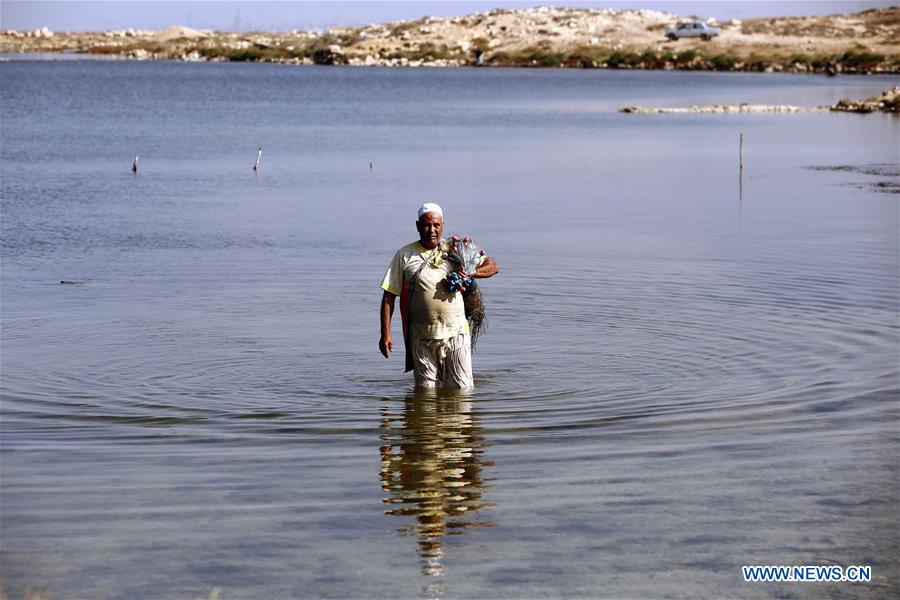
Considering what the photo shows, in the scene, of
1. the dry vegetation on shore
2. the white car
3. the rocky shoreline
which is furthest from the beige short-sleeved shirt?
the white car

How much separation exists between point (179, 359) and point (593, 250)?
997cm

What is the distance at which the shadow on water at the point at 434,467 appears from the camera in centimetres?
805

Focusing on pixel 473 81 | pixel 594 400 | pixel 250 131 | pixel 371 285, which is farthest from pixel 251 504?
pixel 473 81

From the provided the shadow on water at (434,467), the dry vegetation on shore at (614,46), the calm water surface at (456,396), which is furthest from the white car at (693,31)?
the shadow on water at (434,467)

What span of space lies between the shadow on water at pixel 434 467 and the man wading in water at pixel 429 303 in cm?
45

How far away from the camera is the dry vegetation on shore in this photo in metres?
141

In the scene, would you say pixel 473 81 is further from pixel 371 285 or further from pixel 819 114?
pixel 371 285

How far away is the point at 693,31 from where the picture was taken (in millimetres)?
161875

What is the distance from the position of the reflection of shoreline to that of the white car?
155004mm

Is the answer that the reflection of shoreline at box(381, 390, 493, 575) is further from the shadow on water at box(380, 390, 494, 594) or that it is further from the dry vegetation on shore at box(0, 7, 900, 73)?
the dry vegetation on shore at box(0, 7, 900, 73)

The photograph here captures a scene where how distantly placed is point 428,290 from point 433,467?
4.79ft

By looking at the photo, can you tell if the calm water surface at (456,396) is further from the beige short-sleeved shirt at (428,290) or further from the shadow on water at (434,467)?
the beige short-sleeved shirt at (428,290)

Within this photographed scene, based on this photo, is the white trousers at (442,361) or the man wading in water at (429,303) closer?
the man wading in water at (429,303)

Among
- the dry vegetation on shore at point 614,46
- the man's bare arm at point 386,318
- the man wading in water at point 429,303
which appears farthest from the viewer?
the dry vegetation on shore at point 614,46
